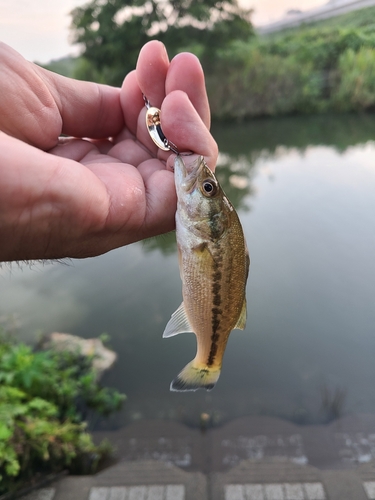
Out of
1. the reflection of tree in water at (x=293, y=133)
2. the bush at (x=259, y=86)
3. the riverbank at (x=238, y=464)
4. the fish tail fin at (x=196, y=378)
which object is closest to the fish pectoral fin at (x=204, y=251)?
the fish tail fin at (x=196, y=378)

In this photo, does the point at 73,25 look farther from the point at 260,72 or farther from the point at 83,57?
the point at 260,72

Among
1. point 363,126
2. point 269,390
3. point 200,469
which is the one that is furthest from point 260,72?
point 200,469

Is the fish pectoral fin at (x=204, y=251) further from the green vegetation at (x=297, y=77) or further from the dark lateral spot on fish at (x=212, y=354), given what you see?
the green vegetation at (x=297, y=77)

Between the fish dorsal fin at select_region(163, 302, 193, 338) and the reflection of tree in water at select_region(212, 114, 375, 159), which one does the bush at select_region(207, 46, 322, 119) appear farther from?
the fish dorsal fin at select_region(163, 302, 193, 338)

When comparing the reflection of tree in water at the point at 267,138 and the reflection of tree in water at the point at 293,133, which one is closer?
the reflection of tree in water at the point at 267,138

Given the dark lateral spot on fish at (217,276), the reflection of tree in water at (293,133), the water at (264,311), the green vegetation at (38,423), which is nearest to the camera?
the dark lateral spot on fish at (217,276)

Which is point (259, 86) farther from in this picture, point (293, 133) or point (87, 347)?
point (87, 347)

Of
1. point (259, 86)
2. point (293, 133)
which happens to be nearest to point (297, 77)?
point (259, 86)
